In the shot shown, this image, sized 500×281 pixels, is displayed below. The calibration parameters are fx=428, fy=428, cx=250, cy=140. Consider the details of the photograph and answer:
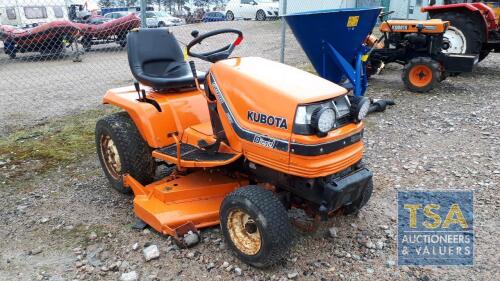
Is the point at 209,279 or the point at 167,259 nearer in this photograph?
the point at 209,279

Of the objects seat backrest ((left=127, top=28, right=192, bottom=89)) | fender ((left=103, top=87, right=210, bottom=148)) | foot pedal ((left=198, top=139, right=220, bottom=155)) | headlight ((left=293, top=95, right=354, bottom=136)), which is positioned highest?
seat backrest ((left=127, top=28, right=192, bottom=89))

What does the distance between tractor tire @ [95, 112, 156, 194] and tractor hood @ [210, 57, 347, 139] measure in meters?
0.94

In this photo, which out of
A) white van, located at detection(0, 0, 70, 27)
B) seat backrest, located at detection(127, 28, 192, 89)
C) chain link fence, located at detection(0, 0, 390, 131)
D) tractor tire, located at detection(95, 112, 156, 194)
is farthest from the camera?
white van, located at detection(0, 0, 70, 27)

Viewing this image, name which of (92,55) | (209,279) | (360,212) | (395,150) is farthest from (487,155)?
(92,55)

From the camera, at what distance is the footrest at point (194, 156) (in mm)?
2733

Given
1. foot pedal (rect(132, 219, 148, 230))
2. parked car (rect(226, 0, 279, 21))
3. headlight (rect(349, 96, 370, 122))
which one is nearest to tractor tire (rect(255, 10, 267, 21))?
parked car (rect(226, 0, 279, 21))

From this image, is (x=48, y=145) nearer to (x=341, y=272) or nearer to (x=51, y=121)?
(x=51, y=121)

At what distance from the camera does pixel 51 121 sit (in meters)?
5.67

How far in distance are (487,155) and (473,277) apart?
2198 mm

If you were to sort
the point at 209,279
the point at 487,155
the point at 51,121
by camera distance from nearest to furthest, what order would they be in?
1. the point at 209,279
2. the point at 487,155
3. the point at 51,121

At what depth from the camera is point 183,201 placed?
9.93 ft

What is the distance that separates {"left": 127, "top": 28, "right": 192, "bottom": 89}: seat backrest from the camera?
3461 millimetres

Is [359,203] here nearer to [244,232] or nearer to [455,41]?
[244,232]

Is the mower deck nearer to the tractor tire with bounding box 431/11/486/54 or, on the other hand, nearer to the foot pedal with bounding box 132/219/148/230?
the foot pedal with bounding box 132/219/148/230
